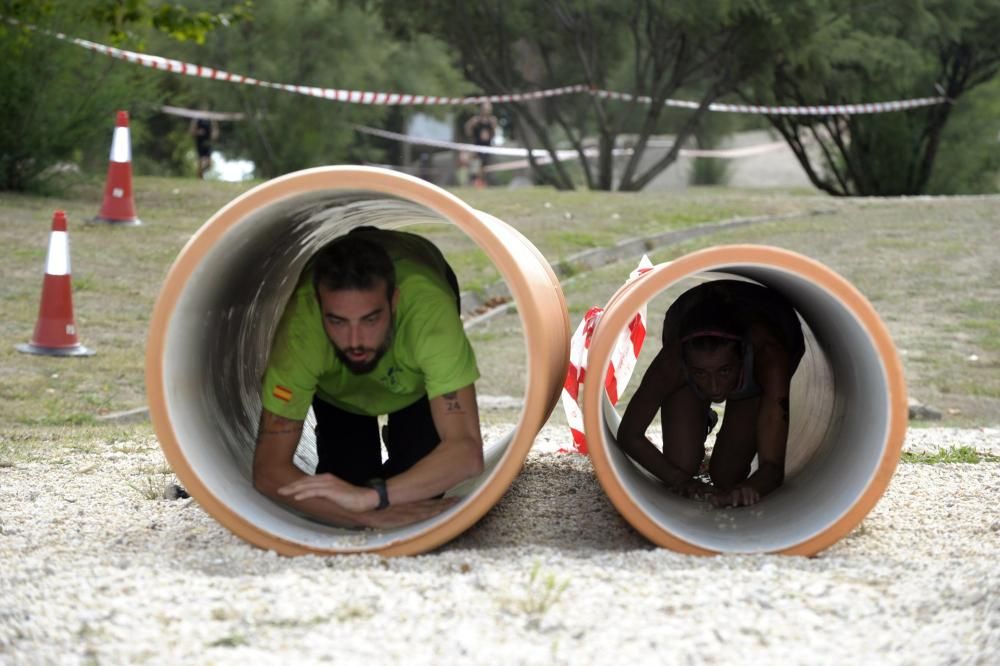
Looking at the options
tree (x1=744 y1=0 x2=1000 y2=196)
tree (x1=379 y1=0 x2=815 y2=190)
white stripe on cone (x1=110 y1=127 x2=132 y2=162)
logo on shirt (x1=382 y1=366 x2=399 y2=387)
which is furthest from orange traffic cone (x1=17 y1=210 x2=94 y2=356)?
tree (x1=744 y1=0 x2=1000 y2=196)

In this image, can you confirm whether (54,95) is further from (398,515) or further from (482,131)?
(482,131)

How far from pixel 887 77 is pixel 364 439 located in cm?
1839

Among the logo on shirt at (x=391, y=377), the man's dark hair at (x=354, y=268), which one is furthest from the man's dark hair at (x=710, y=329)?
the man's dark hair at (x=354, y=268)

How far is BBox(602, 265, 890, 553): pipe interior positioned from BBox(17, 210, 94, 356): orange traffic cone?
3923 mm

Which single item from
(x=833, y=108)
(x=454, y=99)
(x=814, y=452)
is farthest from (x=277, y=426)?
(x=833, y=108)

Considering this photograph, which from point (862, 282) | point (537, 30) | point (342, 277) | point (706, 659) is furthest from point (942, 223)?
point (706, 659)

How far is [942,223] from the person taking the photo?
45.4 feet

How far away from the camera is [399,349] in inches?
172

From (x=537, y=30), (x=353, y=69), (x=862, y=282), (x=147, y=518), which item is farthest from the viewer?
(x=353, y=69)

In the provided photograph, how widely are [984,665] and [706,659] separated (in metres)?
0.61

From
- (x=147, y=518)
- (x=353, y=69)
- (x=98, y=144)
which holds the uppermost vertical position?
(x=353, y=69)

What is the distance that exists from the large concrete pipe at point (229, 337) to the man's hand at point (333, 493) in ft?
0.28

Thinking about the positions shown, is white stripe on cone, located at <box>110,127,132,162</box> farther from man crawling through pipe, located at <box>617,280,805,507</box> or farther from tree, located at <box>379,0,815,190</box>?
tree, located at <box>379,0,815,190</box>

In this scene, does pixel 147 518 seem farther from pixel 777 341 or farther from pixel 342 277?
pixel 777 341
